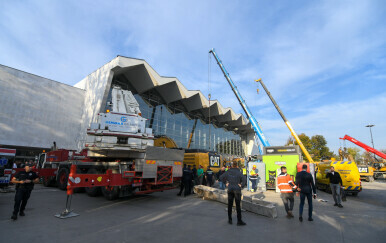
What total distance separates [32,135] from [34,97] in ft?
11.9

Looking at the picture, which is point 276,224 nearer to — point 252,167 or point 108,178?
point 108,178

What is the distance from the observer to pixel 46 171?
11375 millimetres

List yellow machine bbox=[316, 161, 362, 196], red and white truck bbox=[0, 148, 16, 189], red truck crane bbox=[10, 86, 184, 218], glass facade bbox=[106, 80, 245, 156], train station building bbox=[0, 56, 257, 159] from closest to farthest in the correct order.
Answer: red truck crane bbox=[10, 86, 184, 218], red and white truck bbox=[0, 148, 16, 189], yellow machine bbox=[316, 161, 362, 196], train station building bbox=[0, 56, 257, 159], glass facade bbox=[106, 80, 245, 156]

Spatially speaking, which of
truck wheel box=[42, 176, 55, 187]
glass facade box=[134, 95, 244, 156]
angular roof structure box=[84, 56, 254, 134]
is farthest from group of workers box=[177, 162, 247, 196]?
angular roof structure box=[84, 56, 254, 134]

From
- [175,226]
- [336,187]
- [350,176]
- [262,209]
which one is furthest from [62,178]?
[350,176]

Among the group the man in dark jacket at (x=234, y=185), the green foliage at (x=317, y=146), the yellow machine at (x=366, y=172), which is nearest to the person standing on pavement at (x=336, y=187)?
the man in dark jacket at (x=234, y=185)

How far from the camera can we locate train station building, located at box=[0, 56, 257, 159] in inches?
733

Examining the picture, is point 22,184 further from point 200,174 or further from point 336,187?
point 336,187

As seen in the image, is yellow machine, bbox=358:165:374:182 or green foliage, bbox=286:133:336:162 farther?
green foliage, bbox=286:133:336:162

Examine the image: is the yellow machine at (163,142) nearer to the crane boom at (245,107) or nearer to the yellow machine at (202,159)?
the yellow machine at (202,159)

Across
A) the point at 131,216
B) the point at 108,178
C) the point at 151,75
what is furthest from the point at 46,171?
the point at 151,75

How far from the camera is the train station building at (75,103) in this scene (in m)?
18.6

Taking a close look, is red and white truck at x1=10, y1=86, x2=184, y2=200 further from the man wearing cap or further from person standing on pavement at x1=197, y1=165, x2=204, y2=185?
person standing on pavement at x1=197, y1=165, x2=204, y2=185

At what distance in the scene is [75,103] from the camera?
22.4 meters
